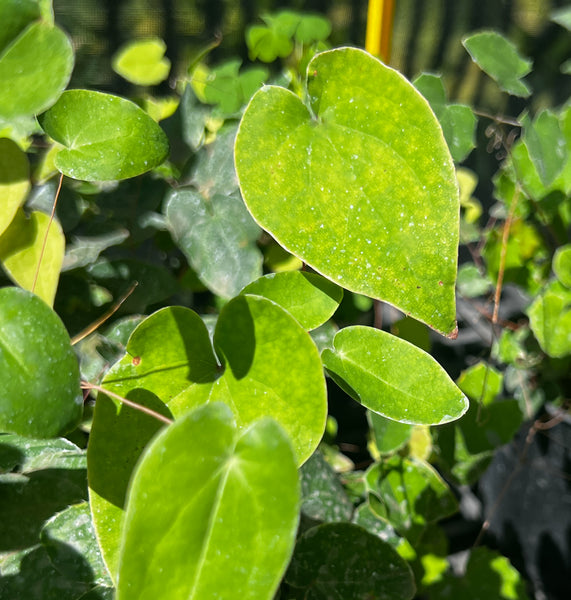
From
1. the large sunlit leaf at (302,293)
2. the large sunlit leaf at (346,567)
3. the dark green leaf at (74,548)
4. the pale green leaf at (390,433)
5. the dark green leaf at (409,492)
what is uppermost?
the large sunlit leaf at (302,293)

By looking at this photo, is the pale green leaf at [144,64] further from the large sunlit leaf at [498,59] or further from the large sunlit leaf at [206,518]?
the large sunlit leaf at [206,518]

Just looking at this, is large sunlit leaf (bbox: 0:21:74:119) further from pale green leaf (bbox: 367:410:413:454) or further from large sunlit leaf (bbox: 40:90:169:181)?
pale green leaf (bbox: 367:410:413:454)

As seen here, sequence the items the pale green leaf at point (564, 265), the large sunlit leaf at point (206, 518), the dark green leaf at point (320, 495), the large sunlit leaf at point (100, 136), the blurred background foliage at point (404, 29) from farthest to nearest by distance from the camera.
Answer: the blurred background foliage at point (404, 29), the pale green leaf at point (564, 265), the dark green leaf at point (320, 495), the large sunlit leaf at point (100, 136), the large sunlit leaf at point (206, 518)

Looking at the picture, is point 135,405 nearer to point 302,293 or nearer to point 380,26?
point 302,293

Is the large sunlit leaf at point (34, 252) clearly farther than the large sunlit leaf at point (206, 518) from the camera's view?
Yes

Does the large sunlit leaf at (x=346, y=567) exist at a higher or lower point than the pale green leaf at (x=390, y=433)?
lower

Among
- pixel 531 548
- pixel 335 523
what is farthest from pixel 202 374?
pixel 531 548

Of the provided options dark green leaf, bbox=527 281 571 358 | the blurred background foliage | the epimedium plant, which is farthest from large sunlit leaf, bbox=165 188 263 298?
the blurred background foliage

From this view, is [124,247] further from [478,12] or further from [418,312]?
[478,12]

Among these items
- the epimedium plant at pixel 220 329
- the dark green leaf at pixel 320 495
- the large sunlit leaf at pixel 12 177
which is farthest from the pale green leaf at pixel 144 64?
the dark green leaf at pixel 320 495
